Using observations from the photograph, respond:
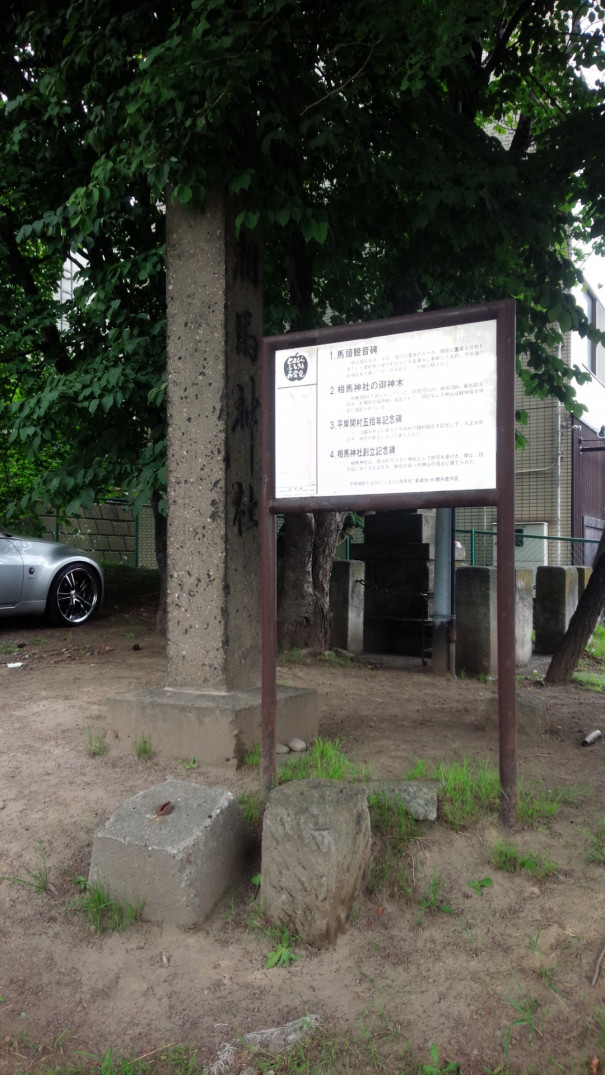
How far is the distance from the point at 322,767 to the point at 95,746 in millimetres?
1336

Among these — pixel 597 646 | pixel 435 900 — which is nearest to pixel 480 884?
pixel 435 900

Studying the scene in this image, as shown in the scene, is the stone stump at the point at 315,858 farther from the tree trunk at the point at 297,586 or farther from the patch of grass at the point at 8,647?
the patch of grass at the point at 8,647

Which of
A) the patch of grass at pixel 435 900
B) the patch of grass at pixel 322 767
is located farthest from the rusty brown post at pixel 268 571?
the patch of grass at pixel 435 900

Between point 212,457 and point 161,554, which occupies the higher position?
point 212,457

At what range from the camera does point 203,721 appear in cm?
427

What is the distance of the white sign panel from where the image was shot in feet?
11.2

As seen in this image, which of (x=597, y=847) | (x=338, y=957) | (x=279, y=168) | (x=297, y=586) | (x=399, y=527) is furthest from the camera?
(x=399, y=527)

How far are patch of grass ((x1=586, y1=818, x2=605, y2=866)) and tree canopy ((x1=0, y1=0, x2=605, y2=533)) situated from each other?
11.7 feet

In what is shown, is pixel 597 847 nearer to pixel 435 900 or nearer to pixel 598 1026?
pixel 435 900

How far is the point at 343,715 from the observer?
562 centimetres

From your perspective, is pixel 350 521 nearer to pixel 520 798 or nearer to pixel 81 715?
pixel 81 715

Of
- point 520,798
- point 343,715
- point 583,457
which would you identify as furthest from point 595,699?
point 583,457

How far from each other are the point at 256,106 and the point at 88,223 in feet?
4.06

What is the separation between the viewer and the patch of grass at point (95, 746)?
445 cm
